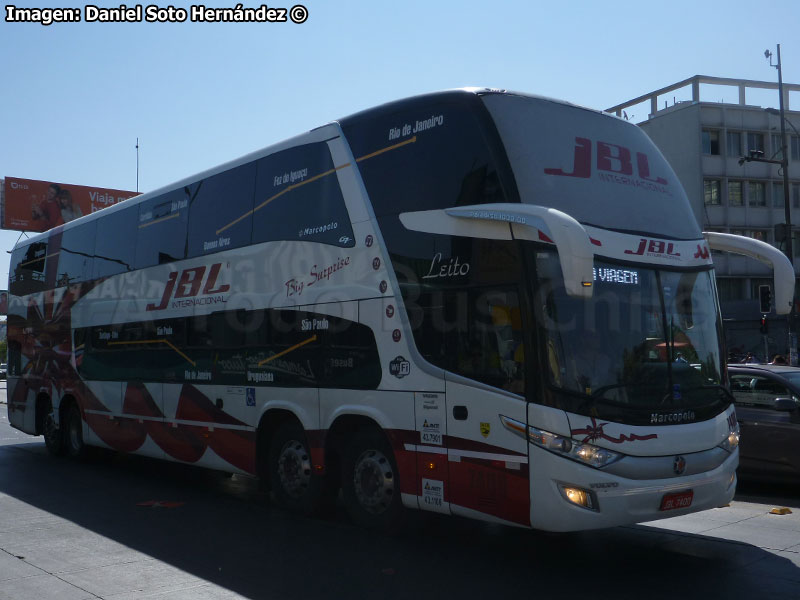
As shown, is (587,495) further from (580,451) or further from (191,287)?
(191,287)

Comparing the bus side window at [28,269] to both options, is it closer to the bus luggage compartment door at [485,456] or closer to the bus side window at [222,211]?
the bus side window at [222,211]

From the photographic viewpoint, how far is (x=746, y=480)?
11.5m

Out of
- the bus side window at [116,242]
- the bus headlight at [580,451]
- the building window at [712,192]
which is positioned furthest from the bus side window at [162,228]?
the building window at [712,192]

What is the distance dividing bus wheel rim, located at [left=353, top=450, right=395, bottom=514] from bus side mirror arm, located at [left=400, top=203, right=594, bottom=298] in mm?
2365

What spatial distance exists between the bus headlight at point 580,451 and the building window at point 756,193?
51622mm

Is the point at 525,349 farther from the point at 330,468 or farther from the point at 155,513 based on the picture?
the point at 155,513

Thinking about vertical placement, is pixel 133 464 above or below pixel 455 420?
below

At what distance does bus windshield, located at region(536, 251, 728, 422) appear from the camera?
7059 millimetres

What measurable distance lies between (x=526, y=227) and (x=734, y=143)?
50768mm

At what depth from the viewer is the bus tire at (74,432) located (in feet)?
51.5

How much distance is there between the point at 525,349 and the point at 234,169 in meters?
5.72

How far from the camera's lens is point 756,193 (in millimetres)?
54531

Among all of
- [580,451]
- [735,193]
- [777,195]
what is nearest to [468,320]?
[580,451]

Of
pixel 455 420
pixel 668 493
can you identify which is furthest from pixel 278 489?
pixel 668 493
